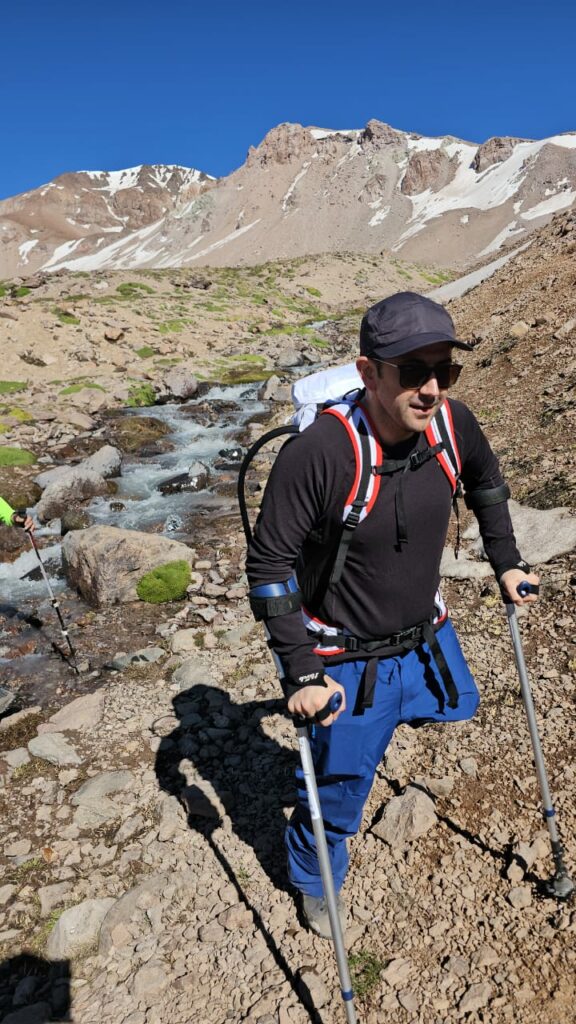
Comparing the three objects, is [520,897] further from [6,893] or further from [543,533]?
[543,533]

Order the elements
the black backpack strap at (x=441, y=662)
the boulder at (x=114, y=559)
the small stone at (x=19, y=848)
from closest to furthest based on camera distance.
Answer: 1. the black backpack strap at (x=441, y=662)
2. the small stone at (x=19, y=848)
3. the boulder at (x=114, y=559)

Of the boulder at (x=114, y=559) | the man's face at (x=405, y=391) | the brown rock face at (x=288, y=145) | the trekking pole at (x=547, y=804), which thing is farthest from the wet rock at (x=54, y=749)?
the brown rock face at (x=288, y=145)

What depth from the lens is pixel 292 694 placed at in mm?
3037

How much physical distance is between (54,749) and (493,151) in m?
197

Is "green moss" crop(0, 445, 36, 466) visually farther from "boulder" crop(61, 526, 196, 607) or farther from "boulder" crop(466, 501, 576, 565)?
"boulder" crop(466, 501, 576, 565)

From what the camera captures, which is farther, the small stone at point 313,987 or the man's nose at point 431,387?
the small stone at point 313,987

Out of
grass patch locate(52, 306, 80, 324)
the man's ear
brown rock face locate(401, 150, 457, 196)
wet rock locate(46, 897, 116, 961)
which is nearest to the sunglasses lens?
the man's ear

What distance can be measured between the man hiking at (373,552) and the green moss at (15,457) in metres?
16.7

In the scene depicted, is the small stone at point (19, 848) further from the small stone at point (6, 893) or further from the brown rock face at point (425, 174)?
the brown rock face at point (425, 174)

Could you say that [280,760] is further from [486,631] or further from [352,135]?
[352,135]

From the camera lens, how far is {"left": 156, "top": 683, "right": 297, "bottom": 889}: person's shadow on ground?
5.10 metres

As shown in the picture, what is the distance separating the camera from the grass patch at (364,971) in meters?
3.64

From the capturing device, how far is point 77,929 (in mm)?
4426

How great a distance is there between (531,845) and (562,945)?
2.21ft
